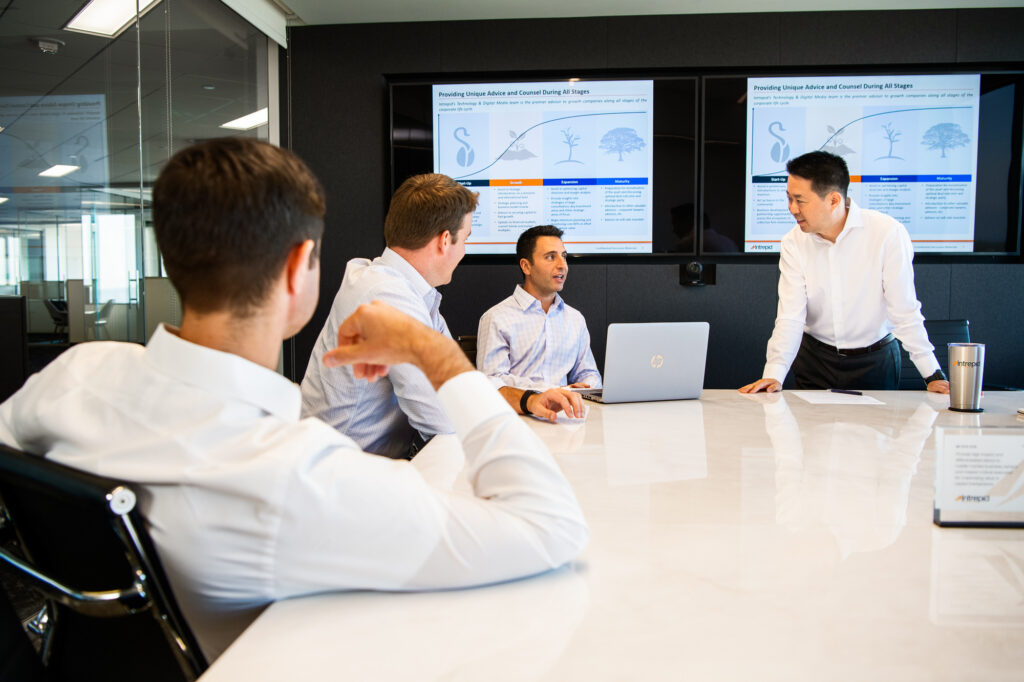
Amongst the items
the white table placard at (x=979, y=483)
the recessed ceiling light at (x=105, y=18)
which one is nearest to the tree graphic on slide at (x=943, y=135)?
the white table placard at (x=979, y=483)

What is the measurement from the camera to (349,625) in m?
0.77

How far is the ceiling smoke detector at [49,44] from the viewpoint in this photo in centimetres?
254

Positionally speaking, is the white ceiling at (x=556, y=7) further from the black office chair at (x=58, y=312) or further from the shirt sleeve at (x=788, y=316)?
the black office chair at (x=58, y=312)

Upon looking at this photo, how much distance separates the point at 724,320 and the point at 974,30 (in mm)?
2251

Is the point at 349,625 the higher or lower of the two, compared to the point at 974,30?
lower

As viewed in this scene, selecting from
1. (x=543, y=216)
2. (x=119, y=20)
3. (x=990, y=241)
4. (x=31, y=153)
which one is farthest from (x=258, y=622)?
(x=990, y=241)

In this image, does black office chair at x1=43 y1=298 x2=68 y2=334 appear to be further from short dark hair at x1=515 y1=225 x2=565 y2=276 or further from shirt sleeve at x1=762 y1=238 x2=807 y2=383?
shirt sleeve at x1=762 y1=238 x2=807 y2=383

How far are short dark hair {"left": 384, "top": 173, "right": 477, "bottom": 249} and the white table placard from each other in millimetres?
1430

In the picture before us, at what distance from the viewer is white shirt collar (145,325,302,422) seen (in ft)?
2.55

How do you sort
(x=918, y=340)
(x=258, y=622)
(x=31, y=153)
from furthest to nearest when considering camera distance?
(x=918, y=340), (x=31, y=153), (x=258, y=622)

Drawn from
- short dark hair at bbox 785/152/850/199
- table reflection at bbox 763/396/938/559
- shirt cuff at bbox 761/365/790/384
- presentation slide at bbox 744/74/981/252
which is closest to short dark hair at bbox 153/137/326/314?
table reflection at bbox 763/396/938/559

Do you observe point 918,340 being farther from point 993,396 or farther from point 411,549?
point 411,549

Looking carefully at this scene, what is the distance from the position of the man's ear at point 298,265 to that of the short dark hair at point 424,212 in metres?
1.18

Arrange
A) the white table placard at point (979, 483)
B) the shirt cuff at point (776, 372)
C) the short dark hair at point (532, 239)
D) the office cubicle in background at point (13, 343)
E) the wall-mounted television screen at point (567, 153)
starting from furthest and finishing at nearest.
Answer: the wall-mounted television screen at point (567, 153) < the short dark hair at point (532, 239) < the shirt cuff at point (776, 372) < the office cubicle in background at point (13, 343) < the white table placard at point (979, 483)
